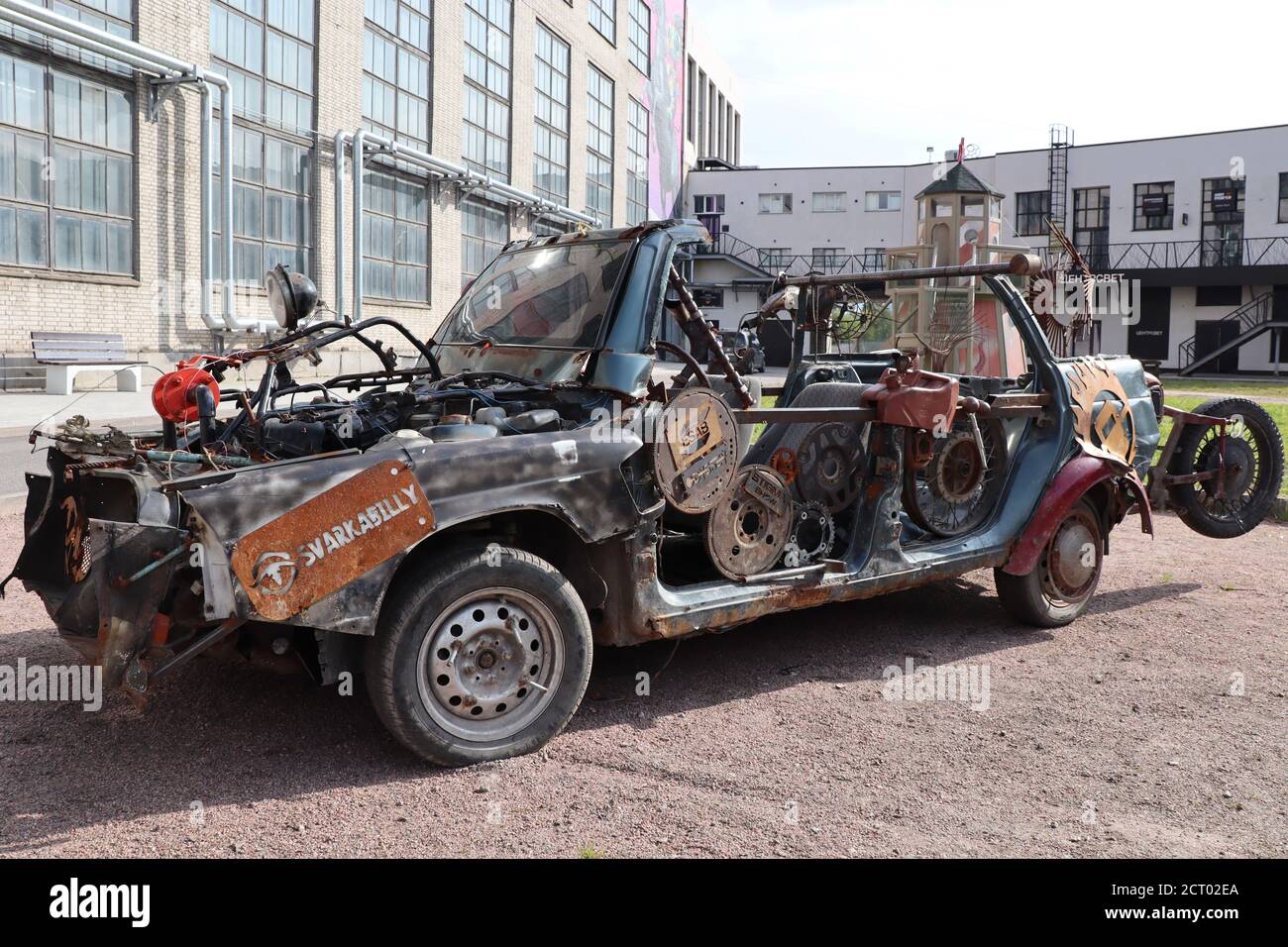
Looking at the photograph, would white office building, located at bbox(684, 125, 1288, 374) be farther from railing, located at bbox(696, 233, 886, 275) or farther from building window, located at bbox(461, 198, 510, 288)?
building window, located at bbox(461, 198, 510, 288)

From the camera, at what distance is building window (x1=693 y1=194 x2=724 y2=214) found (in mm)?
58688

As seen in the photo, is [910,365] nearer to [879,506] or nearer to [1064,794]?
[879,506]

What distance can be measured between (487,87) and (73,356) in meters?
18.5

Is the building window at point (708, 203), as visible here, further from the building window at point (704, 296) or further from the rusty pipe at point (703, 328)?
the rusty pipe at point (703, 328)

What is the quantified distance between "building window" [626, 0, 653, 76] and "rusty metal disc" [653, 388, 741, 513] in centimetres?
4635

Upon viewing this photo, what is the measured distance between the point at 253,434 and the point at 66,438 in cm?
67

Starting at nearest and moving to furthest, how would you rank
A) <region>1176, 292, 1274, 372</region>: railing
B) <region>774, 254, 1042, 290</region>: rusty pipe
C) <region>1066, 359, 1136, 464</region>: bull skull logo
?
<region>774, 254, 1042, 290</region>: rusty pipe, <region>1066, 359, 1136, 464</region>: bull skull logo, <region>1176, 292, 1274, 372</region>: railing

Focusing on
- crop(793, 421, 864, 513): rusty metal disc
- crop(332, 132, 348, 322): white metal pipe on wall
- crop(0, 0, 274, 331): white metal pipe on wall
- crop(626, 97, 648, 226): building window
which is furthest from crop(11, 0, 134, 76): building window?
crop(626, 97, 648, 226): building window

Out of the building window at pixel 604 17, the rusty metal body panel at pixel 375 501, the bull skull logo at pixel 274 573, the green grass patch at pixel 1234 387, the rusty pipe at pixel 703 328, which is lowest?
A: the bull skull logo at pixel 274 573

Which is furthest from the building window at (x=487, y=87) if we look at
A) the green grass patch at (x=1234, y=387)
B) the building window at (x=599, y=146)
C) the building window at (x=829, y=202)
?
the building window at (x=829, y=202)

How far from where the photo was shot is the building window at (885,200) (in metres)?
55.9

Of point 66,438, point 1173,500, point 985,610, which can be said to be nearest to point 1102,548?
point 985,610

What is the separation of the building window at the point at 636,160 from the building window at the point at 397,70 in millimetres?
17813

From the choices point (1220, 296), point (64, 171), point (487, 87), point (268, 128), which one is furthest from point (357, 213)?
point (1220, 296)
